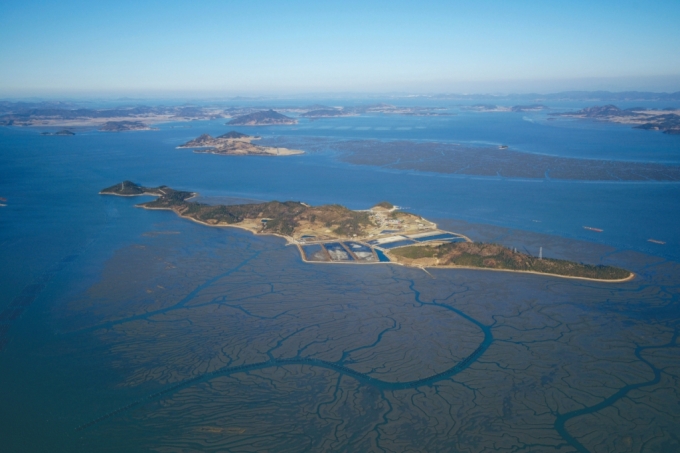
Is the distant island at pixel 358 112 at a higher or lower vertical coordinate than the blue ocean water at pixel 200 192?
higher

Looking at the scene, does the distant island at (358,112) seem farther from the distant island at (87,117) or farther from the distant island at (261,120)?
the distant island at (87,117)

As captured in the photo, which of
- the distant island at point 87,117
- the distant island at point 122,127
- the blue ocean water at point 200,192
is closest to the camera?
the blue ocean water at point 200,192

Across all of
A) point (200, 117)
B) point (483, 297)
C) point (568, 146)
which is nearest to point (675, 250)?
point (483, 297)

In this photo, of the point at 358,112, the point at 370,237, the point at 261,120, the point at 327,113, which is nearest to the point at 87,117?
the point at 261,120

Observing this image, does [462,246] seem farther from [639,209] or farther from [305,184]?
[305,184]

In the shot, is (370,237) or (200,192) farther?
(200,192)

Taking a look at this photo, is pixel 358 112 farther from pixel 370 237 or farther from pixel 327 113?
pixel 370 237

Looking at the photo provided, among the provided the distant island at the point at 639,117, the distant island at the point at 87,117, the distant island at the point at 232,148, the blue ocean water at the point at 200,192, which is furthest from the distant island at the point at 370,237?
the distant island at the point at 87,117
